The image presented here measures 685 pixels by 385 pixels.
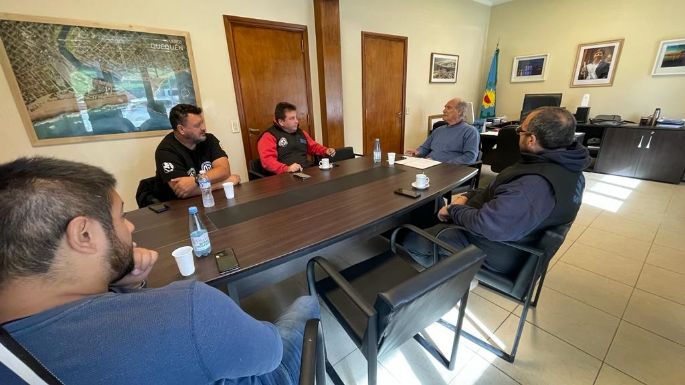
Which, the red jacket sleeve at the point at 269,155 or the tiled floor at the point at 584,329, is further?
the red jacket sleeve at the point at 269,155

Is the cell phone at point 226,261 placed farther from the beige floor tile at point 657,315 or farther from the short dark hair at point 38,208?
the beige floor tile at point 657,315

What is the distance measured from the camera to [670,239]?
2334 millimetres

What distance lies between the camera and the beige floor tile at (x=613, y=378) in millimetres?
1229

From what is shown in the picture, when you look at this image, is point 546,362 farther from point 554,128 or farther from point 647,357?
point 554,128

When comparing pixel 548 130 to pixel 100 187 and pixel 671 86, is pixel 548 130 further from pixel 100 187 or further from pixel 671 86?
pixel 671 86

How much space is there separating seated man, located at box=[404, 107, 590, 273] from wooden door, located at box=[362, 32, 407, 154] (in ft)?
10.0

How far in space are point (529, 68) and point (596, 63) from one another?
0.92m

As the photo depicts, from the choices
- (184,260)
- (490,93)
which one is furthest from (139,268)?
(490,93)

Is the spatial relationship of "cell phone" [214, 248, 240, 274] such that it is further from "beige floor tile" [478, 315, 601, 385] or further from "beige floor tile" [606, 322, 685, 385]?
"beige floor tile" [606, 322, 685, 385]

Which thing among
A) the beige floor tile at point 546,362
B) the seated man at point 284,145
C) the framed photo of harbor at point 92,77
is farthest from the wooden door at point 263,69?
the beige floor tile at point 546,362

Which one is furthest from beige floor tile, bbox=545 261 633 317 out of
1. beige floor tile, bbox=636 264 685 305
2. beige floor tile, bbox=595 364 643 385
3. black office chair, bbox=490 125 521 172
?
black office chair, bbox=490 125 521 172

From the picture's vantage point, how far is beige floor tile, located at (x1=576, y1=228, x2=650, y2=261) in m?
2.17

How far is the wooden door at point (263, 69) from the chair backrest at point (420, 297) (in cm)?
287

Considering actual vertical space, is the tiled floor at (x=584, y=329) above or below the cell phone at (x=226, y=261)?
below
